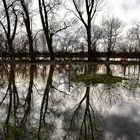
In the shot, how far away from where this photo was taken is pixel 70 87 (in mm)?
14320

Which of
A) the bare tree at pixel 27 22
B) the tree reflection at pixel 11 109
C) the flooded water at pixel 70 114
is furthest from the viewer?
the bare tree at pixel 27 22

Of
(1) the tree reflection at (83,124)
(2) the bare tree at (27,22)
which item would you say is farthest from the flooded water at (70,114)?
(2) the bare tree at (27,22)

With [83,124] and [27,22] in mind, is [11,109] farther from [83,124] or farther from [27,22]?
[27,22]

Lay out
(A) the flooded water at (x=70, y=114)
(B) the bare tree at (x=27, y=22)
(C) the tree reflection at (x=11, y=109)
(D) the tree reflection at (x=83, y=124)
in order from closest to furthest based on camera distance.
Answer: (D) the tree reflection at (x=83, y=124)
(A) the flooded water at (x=70, y=114)
(C) the tree reflection at (x=11, y=109)
(B) the bare tree at (x=27, y=22)

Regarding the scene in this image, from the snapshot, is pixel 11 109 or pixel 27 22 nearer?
pixel 11 109

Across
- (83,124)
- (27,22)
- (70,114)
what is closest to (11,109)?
(70,114)

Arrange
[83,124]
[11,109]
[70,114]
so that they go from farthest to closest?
1. [11,109]
2. [70,114]
3. [83,124]

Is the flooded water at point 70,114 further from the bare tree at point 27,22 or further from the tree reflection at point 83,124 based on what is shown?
the bare tree at point 27,22

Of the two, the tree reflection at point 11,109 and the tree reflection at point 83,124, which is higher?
the tree reflection at point 11,109

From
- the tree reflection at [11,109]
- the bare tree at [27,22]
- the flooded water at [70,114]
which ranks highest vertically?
the bare tree at [27,22]

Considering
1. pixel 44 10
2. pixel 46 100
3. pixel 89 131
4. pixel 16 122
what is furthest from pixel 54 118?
pixel 44 10

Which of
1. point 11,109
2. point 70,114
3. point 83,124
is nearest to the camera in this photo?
point 83,124

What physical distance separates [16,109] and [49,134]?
8.54 ft

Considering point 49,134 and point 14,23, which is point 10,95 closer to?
point 49,134
